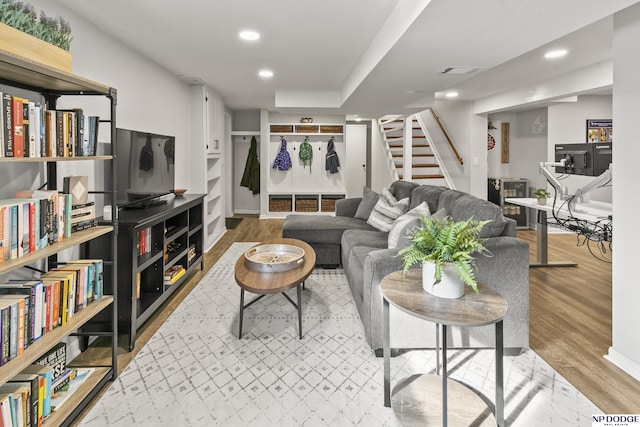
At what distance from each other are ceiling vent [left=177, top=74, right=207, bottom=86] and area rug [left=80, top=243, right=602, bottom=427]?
118 inches

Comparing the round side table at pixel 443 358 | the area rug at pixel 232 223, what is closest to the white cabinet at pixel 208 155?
the area rug at pixel 232 223

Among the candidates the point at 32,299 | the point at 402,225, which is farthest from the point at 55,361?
the point at 402,225

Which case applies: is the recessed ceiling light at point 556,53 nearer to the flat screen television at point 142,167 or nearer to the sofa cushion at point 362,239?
the sofa cushion at point 362,239

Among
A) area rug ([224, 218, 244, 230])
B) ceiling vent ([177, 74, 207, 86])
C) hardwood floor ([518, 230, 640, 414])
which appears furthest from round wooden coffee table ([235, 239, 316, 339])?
area rug ([224, 218, 244, 230])

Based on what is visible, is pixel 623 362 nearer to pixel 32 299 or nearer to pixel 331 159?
pixel 32 299

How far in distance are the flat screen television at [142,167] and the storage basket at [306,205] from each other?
3983mm

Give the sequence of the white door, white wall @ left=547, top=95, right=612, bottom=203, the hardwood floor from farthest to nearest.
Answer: the white door
white wall @ left=547, top=95, right=612, bottom=203
the hardwood floor

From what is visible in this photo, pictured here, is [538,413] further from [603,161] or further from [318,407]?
[603,161]

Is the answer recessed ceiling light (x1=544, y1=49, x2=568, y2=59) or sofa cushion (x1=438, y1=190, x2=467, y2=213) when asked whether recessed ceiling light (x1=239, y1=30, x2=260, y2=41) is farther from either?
recessed ceiling light (x1=544, y1=49, x2=568, y2=59)

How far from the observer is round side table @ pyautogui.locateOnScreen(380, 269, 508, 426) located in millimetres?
1499

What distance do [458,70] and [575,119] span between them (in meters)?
4.09

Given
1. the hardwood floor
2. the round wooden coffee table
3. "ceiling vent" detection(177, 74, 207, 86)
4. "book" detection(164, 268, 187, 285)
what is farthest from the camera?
"ceiling vent" detection(177, 74, 207, 86)

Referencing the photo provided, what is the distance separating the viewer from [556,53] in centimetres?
362

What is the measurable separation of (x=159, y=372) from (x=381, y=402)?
129 cm
